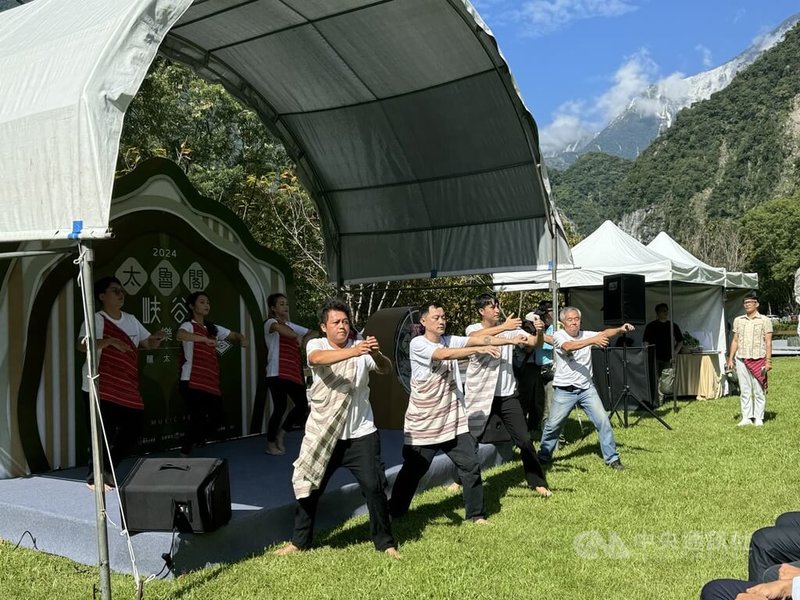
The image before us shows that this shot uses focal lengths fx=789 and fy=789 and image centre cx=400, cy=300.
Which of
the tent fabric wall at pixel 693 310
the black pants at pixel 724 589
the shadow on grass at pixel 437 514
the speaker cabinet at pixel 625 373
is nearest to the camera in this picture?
the black pants at pixel 724 589

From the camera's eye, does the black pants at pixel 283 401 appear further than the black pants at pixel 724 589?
Yes

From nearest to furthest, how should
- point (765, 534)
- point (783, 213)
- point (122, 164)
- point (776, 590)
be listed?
point (776, 590)
point (765, 534)
point (122, 164)
point (783, 213)

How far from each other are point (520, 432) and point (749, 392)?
557cm

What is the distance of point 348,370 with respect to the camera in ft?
17.2

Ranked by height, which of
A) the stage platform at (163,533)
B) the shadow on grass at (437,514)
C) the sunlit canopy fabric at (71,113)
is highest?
the sunlit canopy fabric at (71,113)

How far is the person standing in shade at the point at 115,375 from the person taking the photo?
6.27 m

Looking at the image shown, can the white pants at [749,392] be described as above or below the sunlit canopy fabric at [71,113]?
below

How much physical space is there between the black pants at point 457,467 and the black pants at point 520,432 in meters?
1.03

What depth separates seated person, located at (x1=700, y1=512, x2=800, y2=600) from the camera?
327 centimetres

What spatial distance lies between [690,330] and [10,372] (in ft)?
42.5

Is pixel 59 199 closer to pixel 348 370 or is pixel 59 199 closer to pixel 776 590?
pixel 348 370

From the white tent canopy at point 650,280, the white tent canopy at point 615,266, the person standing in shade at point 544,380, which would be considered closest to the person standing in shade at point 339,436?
the person standing in shade at point 544,380

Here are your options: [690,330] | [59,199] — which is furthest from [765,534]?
[690,330]

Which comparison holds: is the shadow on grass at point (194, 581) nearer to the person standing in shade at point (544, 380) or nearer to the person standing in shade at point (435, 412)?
the person standing in shade at point (435, 412)
